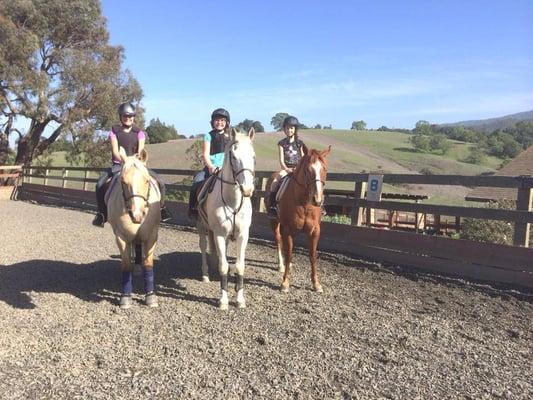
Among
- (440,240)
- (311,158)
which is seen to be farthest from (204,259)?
(440,240)

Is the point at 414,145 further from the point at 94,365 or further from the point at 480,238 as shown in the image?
the point at 94,365

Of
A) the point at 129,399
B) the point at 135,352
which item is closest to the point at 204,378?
the point at 129,399

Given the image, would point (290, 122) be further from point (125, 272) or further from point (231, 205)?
point (125, 272)

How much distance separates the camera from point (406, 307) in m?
6.06

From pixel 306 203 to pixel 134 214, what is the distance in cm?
240

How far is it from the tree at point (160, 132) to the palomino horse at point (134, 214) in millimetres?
62860

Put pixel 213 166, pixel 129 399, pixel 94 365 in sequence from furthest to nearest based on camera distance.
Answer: pixel 213 166, pixel 94 365, pixel 129 399

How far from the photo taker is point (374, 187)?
30.0 feet

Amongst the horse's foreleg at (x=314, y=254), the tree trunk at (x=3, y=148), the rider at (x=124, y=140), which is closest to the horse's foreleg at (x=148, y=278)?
the rider at (x=124, y=140)

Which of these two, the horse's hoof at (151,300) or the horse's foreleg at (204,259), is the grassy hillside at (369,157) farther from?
the horse's hoof at (151,300)

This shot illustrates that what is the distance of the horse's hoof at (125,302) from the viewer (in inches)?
230

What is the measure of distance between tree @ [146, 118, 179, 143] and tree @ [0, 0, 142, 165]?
4052 cm

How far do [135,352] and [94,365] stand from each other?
398mm

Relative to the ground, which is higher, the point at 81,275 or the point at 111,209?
the point at 111,209
